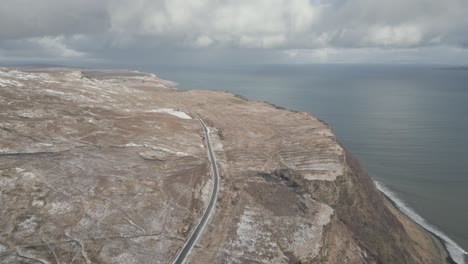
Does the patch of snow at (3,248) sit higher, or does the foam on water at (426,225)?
the patch of snow at (3,248)

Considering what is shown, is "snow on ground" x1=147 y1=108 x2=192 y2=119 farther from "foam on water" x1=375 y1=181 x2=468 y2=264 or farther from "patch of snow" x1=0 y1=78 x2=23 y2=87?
"foam on water" x1=375 y1=181 x2=468 y2=264

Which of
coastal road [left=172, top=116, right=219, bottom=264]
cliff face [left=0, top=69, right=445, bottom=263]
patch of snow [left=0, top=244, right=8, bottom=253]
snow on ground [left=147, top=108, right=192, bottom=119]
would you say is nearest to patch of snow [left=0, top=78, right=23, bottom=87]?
cliff face [left=0, top=69, right=445, bottom=263]

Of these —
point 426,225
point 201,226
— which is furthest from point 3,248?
point 426,225

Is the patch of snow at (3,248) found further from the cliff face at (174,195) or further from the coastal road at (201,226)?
the coastal road at (201,226)

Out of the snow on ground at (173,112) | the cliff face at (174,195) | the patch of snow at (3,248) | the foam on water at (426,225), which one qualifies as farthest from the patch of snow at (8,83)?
the foam on water at (426,225)

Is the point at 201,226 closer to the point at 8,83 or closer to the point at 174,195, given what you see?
the point at 174,195

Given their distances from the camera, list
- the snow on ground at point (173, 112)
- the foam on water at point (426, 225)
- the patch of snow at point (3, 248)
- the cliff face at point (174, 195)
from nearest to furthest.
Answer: the patch of snow at point (3, 248)
the cliff face at point (174, 195)
the foam on water at point (426, 225)
the snow on ground at point (173, 112)
